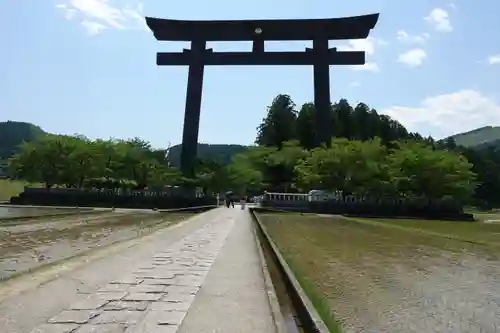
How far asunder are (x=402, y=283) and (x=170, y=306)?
14.2 feet

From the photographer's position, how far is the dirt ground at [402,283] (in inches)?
263

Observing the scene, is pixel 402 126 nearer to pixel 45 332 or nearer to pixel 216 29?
pixel 216 29

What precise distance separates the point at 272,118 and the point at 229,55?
46854 millimetres

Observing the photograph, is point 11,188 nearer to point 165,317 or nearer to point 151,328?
point 165,317

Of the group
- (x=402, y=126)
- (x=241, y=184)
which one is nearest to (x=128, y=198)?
(x=241, y=184)

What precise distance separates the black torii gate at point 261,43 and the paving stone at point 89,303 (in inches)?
1462

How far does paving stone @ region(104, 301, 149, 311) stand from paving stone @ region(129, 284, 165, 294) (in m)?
0.79

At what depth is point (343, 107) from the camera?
9238 centimetres

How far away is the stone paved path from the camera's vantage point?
5.91 meters

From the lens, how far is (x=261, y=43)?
43.5m

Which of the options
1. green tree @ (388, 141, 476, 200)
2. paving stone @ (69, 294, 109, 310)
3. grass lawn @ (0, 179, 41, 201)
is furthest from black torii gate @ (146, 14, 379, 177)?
paving stone @ (69, 294, 109, 310)

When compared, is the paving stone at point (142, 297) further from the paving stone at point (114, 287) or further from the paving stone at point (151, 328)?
the paving stone at point (151, 328)

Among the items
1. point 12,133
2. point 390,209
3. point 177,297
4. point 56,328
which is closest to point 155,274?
point 177,297

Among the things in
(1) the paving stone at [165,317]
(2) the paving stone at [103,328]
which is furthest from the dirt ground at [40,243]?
(2) the paving stone at [103,328]
